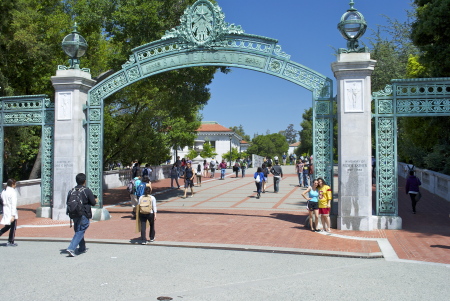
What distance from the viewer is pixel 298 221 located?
40.6ft

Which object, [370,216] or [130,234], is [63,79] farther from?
[370,216]

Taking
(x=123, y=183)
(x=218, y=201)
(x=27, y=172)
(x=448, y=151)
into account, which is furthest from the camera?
(x=27, y=172)

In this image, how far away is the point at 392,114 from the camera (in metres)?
11.0

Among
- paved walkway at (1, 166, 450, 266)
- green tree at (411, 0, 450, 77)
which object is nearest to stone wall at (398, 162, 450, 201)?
paved walkway at (1, 166, 450, 266)

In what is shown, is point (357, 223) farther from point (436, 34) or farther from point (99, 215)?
point (436, 34)

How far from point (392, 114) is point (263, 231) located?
448 centimetres

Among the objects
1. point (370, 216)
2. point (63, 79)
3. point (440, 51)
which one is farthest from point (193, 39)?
point (440, 51)

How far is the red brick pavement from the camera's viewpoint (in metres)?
9.07

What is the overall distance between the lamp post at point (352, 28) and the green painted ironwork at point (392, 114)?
1395mm

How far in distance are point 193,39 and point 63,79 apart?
13.4 ft

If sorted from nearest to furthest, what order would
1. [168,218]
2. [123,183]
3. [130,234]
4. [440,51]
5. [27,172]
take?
[130,234], [168,218], [440,51], [123,183], [27,172]

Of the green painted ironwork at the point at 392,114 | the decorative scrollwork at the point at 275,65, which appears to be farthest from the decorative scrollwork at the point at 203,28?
the green painted ironwork at the point at 392,114

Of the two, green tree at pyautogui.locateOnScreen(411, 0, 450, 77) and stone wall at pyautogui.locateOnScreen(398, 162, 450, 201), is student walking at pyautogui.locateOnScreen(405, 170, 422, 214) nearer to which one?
stone wall at pyautogui.locateOnScreen(398, 162, 450, 201)

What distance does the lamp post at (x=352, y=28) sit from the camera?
11.1m
